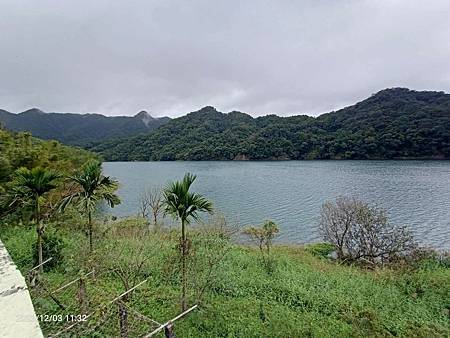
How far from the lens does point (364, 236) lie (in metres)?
15.8

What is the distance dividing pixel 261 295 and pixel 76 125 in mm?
170171

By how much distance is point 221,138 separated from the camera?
→ 92375 mm

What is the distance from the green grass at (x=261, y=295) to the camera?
7.79 meters

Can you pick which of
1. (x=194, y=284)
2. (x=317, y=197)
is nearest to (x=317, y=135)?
(x=317, y=197)

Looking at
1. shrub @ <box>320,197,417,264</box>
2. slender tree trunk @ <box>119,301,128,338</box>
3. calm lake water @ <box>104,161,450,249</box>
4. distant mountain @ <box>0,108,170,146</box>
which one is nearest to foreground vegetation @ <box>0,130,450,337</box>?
slender tree trunk @ <box>119,301,128,338</box>

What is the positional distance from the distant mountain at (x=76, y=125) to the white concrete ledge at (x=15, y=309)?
128798mm

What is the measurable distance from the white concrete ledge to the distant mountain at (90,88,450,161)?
238ft

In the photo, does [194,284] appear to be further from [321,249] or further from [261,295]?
[321,249]

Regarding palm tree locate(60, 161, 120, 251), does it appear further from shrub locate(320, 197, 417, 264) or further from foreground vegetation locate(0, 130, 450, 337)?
shrub locate(320, 197, 417, 264)

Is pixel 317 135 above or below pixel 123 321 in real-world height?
above

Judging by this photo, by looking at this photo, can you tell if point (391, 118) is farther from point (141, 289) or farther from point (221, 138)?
point (141, 289)

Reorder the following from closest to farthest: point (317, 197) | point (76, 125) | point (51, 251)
Result: point (51, 251)
point (317, 197)
point (76, 125)

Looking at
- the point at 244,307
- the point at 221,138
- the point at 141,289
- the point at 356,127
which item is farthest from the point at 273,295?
the point at 221,138

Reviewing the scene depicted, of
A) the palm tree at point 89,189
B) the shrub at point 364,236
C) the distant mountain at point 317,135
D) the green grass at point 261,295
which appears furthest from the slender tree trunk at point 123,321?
the distant mountain at point 317,135
